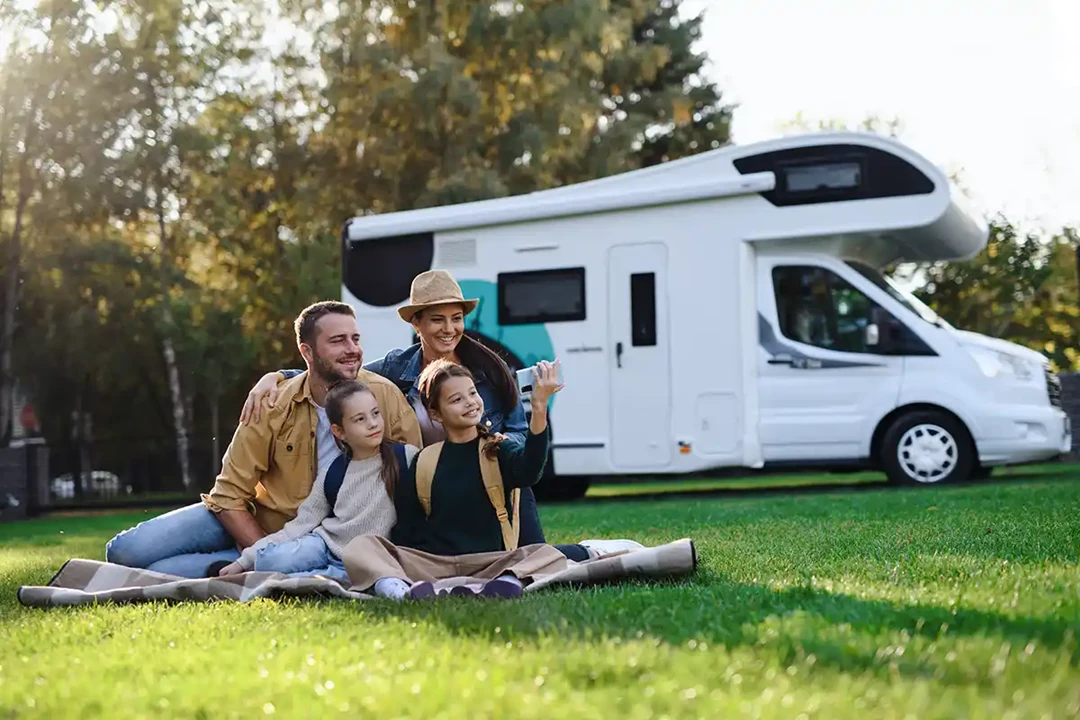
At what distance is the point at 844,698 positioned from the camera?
2.74 meters

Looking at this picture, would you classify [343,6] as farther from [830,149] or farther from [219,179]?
[830,149]

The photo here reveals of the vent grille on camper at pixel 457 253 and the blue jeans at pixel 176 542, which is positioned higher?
the vent grille on camper at pixel 457 253

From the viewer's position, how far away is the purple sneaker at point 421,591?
484cm

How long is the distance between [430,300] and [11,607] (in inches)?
82.4

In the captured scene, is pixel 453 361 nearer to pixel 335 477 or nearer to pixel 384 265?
pixel 335 477

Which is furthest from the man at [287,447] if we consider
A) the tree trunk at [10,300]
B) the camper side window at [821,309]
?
the tree trunk at [10,300]

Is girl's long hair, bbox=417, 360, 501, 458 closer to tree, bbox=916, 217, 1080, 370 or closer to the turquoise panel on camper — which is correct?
the turquoise panel on camper

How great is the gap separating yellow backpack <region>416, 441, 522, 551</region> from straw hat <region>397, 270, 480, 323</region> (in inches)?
28.2

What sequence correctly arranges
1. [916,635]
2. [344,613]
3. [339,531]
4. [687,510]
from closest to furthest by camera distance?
1. [916,635]
2. [344,613]
3. [339,531]
4. [687,510]

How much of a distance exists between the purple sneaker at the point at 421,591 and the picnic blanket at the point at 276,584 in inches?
3.6

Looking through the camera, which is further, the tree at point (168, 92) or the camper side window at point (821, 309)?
the tree at point (168, 92)

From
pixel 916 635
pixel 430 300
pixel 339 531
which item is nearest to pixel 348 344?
pixel 430 300

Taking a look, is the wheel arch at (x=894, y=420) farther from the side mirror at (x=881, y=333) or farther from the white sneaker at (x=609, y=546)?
the white sneaker at (x=609, y=546)

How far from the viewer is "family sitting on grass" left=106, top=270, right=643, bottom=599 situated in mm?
5273
